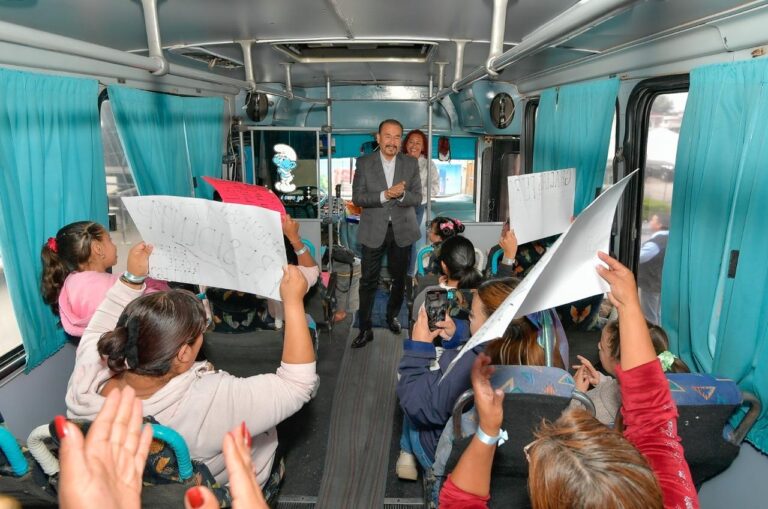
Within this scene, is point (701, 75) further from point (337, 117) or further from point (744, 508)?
point (337, 117)

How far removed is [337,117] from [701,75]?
5.99m

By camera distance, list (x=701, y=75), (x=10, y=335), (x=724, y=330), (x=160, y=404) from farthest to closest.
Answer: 1. (x=10, y=335)
2. (x=701, y=75)
3. (x=724, y=330)
4. (x=160, y=404)

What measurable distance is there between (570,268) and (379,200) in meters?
3.06

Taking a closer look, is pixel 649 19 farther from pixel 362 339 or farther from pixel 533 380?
pixel 362 339

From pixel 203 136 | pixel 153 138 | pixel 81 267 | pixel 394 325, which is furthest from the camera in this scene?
pixel 203 136

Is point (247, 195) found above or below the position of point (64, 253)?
above

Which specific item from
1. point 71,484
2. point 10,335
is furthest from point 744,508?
point 10,335

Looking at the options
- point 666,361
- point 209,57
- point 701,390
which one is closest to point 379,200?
point 209,57

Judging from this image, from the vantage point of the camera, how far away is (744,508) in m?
2.50

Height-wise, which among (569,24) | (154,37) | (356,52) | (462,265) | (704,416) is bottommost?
(704,416)

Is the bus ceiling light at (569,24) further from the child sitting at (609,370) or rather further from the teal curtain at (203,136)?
the teal curtain at (203,136)

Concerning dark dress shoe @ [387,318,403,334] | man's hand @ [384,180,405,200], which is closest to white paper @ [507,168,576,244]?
man's hand @ [384,180,405,200]

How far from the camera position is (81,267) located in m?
2.88

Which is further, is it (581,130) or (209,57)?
(209,57)
